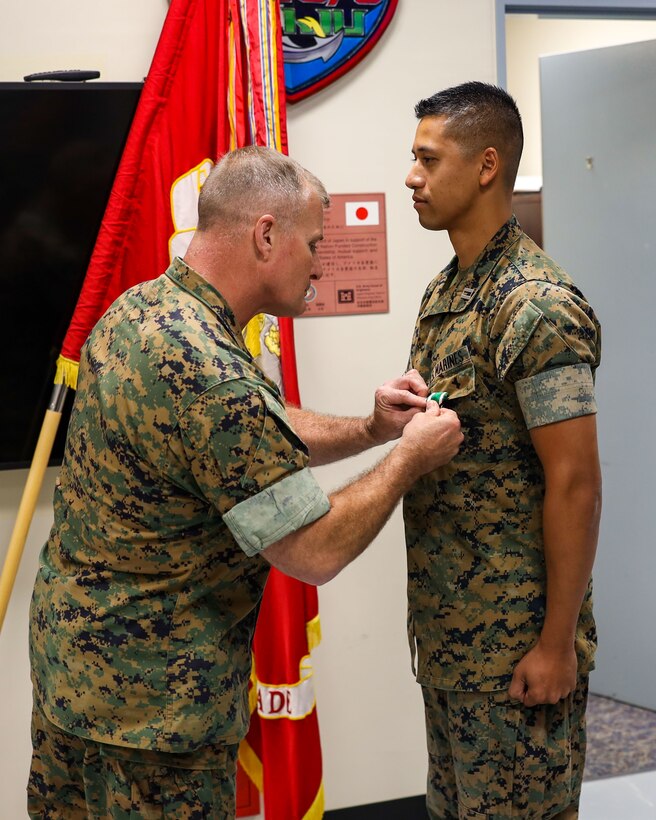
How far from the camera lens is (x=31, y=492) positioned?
2244mm

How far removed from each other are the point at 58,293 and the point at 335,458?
843mm

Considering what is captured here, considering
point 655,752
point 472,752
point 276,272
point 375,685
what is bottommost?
point 655,752

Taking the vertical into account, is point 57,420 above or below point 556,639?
above

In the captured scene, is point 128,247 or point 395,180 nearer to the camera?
point 128,247

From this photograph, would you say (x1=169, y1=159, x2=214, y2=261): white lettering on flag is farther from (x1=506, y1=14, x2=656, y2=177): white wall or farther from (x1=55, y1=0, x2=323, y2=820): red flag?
(x1=506, y1=14, x2=656, y2=177): white wall

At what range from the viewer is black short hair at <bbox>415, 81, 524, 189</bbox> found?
168cm

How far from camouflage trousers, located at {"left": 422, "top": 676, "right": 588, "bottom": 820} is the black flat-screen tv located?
49.1 inches

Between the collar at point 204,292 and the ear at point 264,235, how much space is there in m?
0.10

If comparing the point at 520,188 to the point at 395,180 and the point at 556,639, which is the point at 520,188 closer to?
the point at 395,180

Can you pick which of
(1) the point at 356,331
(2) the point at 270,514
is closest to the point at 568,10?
(1) the point at 356,331

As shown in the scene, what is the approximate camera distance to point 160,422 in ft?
4.38

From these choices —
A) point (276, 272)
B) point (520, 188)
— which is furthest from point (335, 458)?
point (520, 188)

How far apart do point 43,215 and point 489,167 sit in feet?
3.75

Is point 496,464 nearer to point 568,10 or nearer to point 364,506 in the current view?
point 364,506
